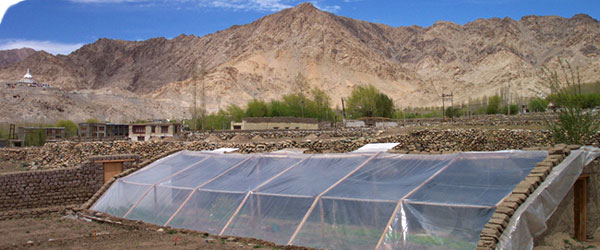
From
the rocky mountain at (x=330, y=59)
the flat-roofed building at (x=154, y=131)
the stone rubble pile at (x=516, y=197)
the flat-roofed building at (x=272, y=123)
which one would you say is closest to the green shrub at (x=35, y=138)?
the flat-roofed building at (x=154, y=131)

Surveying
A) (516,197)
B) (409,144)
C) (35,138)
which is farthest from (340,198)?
(35,138)

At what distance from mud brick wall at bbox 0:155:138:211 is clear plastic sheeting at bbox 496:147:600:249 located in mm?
12827

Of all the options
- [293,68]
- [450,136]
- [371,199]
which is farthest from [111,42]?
[371,199]

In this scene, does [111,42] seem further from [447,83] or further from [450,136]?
Result: [450,136]

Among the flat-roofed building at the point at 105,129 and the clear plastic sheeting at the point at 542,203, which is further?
the flat-roofed building at the point at 105,129

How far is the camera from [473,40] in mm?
141875

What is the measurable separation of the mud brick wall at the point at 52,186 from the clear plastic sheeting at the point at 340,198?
2576mm

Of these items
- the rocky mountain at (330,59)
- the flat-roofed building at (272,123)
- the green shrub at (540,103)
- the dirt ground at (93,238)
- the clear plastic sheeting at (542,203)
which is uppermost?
the rocky mountain at (330,59)

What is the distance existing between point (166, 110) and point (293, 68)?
105ft

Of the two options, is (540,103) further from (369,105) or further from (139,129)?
(369,105)

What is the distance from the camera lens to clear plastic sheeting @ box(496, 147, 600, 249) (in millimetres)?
8297

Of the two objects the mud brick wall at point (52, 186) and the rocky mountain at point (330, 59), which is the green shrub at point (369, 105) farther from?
the mud brick wall at point (52, 186)

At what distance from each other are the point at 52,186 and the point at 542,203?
14.3 meters

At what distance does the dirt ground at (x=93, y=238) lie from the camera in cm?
1080
